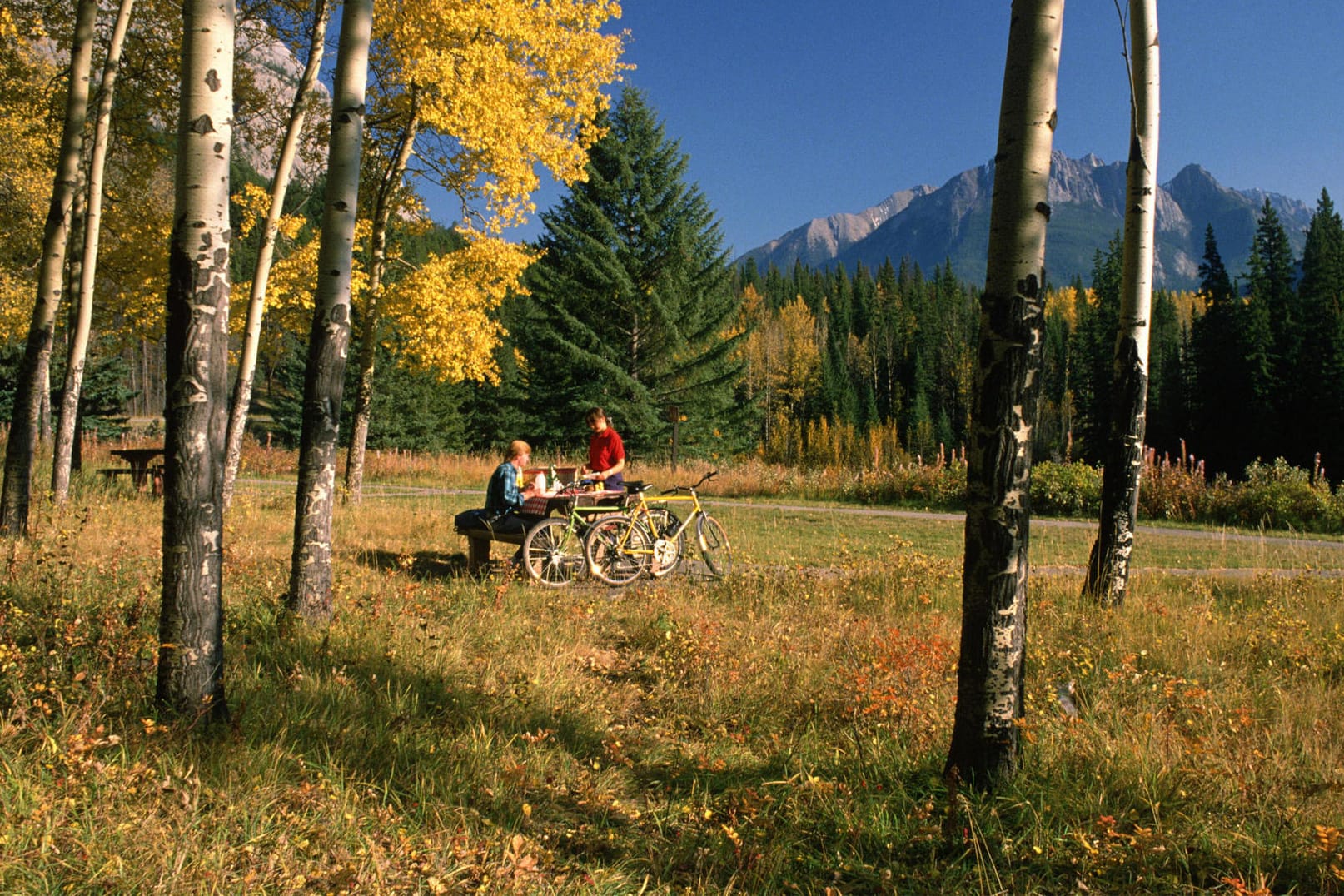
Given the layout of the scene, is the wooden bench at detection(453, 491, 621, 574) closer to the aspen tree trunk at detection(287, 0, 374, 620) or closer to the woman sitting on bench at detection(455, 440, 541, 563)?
the woman sitting on bench at detection(455, 440, 541, 563)

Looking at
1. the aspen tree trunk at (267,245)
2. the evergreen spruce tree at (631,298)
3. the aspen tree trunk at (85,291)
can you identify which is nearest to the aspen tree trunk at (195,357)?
the aspen tree trunk at (267,245)

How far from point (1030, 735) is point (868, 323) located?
360 feet

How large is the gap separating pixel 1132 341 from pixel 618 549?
480 cm

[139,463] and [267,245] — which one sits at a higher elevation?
[267,245]

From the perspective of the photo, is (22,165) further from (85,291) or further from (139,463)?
(85,291)

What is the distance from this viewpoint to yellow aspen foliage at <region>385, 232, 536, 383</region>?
10.9 m

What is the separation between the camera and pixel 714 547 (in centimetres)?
820

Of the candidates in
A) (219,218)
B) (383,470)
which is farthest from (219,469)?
(383,470)

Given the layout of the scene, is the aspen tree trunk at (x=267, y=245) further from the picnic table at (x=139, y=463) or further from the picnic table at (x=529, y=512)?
the picnic table at (x=529, y=512)

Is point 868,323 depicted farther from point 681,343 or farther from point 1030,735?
point 1030,735

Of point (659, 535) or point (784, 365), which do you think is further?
point (784, 365)

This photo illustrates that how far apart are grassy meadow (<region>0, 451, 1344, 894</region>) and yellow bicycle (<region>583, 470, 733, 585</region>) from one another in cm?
91

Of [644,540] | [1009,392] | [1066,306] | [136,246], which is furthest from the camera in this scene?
[1066,306]

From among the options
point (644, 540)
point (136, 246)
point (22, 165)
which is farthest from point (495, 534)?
point (22, 165)
